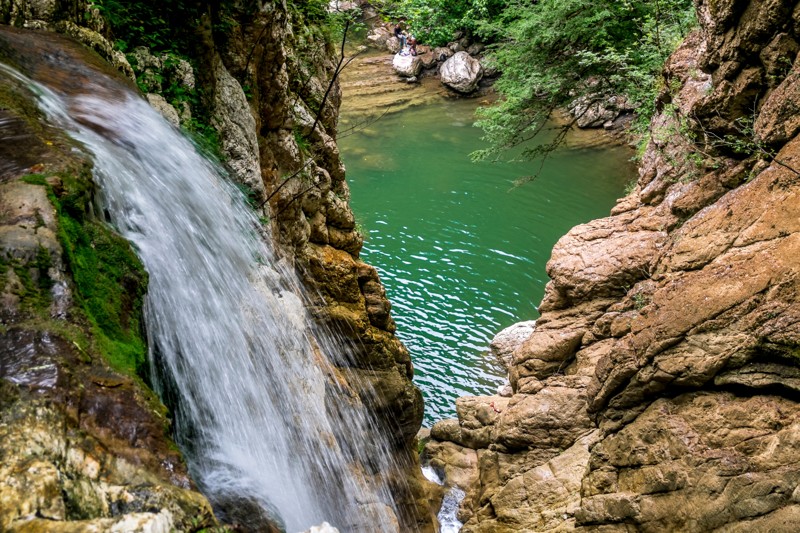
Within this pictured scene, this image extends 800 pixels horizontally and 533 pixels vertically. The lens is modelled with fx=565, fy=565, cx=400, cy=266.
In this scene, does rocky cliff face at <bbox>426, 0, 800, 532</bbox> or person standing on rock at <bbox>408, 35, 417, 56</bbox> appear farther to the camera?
person standing on rock at <bbox>408, 35, 417, 56</bbox>

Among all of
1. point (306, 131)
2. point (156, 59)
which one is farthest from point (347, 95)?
point (156, 59)

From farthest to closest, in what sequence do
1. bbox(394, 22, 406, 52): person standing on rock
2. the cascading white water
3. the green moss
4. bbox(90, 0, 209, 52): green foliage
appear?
1. bbox(394, 22, 406, 52): person standing on rock
2. bbox(90, 0, 209, 52): green foliage
3. the cascading white water
4. the green moss

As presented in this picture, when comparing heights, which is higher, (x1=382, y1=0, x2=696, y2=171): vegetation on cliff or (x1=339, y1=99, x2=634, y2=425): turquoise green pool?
(x1=382, y1=0, x2=696, y2=171): vegetation on cliff

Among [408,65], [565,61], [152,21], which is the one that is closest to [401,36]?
[408,65]

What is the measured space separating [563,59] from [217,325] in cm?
1490

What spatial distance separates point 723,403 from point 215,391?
4610 millimetres

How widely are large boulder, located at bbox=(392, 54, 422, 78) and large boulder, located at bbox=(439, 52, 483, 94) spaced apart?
1798 millimetres

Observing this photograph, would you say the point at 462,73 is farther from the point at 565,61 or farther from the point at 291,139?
the point at 291,139

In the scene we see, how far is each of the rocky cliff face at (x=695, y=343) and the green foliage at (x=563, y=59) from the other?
556cm

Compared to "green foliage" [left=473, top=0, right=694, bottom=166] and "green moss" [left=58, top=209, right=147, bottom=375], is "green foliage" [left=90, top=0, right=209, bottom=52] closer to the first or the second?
"green moss" [left=58, top=209, right=147, bottom=375]

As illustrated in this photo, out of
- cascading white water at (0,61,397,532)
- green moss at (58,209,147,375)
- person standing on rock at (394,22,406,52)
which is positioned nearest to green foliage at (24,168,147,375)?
green moss at (58,209,147,375)

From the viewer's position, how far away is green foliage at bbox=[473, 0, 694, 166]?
46.2 feet

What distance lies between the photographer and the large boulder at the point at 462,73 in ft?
A: 108

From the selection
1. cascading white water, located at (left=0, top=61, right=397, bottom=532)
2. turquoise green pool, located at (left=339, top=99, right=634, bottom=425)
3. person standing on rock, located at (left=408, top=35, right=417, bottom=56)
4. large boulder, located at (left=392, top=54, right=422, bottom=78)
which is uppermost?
person standing on rock, located at (left=408, top=35, right=417, bottom=56)
